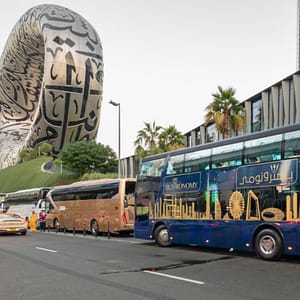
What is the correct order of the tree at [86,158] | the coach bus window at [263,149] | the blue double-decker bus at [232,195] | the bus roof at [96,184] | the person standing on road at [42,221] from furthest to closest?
the tree at [86,158], the person standing on road at [42,221], the bus roof at [96,184], the coach bus window at [263,149], the blue double-decker bus at [232,195]

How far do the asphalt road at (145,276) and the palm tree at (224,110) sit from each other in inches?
655

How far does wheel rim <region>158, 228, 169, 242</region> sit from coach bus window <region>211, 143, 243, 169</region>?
4.08m

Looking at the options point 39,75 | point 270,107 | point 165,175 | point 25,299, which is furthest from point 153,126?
point 39,75

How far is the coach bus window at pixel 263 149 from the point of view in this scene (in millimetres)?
13703

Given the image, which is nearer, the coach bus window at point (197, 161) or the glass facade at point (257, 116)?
the coach bus window at point (197, 161)

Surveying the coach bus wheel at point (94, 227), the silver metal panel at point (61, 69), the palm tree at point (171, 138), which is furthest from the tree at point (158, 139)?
the silver metal panel at point (61, 69)

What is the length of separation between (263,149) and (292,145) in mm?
1079

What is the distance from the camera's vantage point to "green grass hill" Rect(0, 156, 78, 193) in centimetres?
7188

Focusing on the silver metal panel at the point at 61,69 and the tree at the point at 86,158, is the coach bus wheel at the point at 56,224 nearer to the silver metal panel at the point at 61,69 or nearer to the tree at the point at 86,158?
the tree at the point at 86,158

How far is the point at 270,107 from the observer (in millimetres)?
43781

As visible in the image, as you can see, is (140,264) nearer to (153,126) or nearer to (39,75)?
(153,126)

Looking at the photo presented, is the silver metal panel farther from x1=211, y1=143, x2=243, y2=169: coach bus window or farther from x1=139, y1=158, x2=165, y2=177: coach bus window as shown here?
x1=211, y1=143, x2=243, y2=169: coach bus window

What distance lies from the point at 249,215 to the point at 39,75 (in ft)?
294

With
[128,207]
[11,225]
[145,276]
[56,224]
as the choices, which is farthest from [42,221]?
[145,276]
